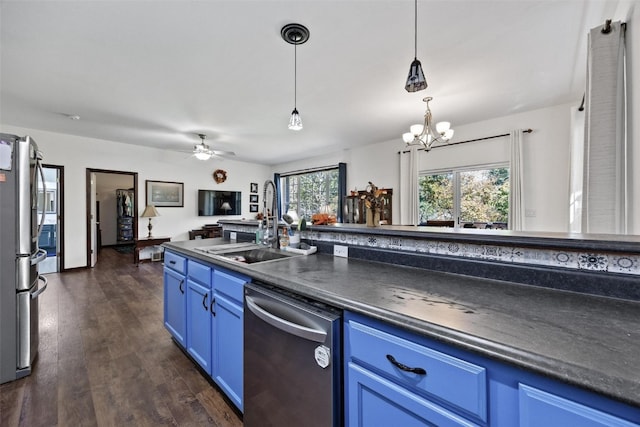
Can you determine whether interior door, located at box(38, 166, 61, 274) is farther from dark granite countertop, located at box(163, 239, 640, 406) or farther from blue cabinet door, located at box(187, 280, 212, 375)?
dark granite countertop, located at box(163, 239, 640, 406)

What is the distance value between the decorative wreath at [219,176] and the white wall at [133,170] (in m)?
0.09

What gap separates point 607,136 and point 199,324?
3017mm

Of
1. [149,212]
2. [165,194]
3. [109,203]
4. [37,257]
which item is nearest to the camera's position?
[37,257]

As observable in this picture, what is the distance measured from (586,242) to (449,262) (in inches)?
19.1

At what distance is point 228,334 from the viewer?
5.01ft

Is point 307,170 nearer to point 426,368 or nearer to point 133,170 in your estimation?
point 133,170

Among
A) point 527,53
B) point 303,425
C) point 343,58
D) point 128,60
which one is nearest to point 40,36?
point 128,60

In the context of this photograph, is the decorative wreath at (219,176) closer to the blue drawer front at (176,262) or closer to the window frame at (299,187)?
the window frame at (299,187)

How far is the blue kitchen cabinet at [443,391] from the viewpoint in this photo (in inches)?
21.7

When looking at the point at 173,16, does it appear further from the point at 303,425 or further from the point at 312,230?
the point at 303,425

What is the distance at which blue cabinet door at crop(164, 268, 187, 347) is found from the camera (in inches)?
79.9

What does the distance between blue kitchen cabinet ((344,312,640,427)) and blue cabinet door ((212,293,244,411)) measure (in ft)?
2.42

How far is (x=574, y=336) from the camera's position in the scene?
25.7 inches

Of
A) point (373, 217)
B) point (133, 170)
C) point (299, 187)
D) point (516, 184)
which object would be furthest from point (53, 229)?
point (516, 184)
